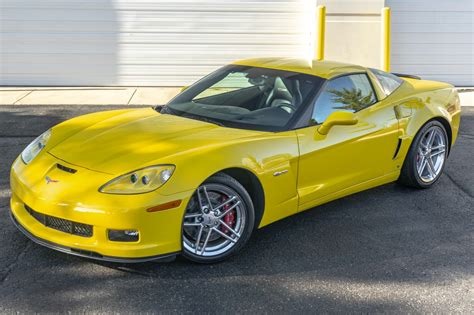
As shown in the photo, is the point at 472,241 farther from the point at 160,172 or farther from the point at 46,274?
→ the point at 46,274

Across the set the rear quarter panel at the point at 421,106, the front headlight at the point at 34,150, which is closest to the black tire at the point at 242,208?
the front headlight at the point at 34,150

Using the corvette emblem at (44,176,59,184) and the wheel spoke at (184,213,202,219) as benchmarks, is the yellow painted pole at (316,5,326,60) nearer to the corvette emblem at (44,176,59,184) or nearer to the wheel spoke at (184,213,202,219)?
the wheel spoke at (184,213,202,219)

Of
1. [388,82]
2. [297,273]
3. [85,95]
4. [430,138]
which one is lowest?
[297,273]

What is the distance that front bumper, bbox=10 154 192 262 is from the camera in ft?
10.8

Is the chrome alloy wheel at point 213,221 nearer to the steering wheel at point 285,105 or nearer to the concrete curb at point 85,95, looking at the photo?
the steering wheel at point 285,105

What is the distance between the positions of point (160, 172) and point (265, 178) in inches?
31.2

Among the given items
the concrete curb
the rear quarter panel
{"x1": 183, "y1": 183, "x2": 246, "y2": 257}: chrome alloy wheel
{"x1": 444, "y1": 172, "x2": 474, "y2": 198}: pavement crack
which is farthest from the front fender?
the concrete curb

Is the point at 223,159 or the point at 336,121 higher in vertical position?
the point at 336,121

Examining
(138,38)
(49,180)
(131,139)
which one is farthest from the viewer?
(138,38)

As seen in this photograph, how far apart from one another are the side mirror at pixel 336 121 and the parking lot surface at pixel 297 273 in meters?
0.80

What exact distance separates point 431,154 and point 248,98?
2.03 m

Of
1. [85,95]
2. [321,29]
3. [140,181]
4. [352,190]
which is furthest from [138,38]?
[140,181]

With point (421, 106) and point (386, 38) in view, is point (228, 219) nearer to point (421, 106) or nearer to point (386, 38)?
point (421, 106)

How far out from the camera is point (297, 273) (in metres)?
3.69
